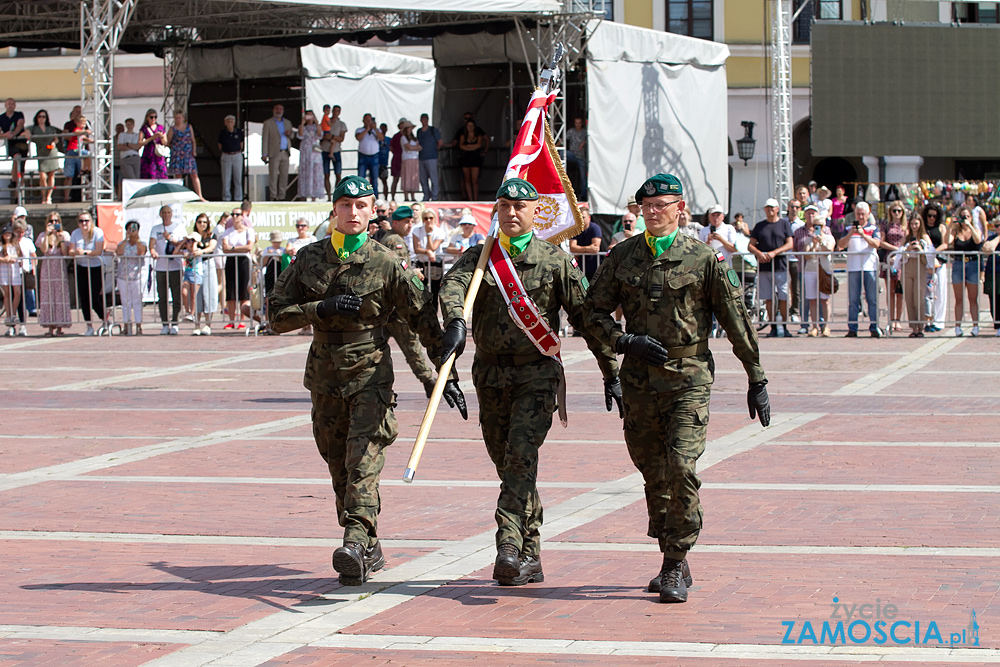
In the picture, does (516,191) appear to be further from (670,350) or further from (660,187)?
(670,350)

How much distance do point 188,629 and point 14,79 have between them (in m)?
46.8

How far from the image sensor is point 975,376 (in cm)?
1488

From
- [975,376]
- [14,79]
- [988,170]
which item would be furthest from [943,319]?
[14,79]

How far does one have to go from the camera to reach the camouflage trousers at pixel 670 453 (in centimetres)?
641

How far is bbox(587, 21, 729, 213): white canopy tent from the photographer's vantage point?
26203 millimetres

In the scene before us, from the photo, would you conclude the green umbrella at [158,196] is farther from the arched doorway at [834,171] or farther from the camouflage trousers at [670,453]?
the arched doorway at [834,171]

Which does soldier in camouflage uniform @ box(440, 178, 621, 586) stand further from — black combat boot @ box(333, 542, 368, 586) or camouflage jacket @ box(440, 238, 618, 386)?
black combat boot @ box(333, 542, 368, 586)

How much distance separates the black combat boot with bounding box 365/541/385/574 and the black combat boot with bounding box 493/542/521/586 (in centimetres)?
63

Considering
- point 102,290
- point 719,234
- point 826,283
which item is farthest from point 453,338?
point 102,290

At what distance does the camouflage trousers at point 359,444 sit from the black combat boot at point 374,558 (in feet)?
0.12

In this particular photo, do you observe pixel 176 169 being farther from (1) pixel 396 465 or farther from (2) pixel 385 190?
(1) pixel 396 465

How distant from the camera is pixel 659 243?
6.55 metres

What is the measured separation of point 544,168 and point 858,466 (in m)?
3.39

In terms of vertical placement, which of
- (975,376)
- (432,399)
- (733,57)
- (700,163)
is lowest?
(975,376)
